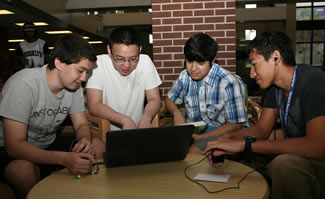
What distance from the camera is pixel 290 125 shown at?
6.63 ft

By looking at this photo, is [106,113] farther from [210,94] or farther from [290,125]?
[290,125]

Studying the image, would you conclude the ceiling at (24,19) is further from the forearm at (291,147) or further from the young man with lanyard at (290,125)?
the forearm at (291,147)

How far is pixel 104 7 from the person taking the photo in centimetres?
751

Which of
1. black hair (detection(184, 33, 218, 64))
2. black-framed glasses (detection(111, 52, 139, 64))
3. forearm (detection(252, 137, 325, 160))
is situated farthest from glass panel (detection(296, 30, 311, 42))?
forearm (detection(252, 137, 325, 160))

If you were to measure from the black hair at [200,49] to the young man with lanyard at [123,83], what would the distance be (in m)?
0.39

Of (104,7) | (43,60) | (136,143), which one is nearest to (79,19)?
(104,7)

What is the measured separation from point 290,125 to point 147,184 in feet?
3.32

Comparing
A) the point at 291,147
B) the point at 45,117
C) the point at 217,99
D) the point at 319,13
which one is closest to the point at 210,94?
the point at 217,99

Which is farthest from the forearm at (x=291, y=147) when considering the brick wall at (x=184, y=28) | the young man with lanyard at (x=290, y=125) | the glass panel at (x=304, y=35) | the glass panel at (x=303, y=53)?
the glass panel at (x=303, y=53)

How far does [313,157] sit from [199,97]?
3.49ft

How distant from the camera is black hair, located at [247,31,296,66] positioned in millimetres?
1935

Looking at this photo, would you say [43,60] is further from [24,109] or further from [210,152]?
[210,152]

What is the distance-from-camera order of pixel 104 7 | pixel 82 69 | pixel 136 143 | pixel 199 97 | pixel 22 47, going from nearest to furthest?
pixel 136 143
pixel 82 69
pixel 199 97
pixel 22 47
pixel 104 7

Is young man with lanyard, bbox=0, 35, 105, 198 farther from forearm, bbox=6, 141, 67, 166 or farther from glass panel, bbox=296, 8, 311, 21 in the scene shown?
glass panel, bbox=296, 8, 311, 21
